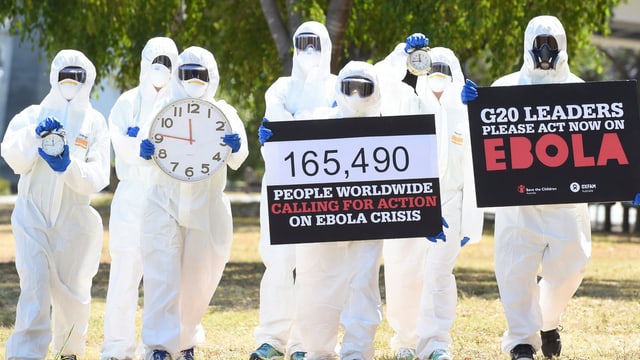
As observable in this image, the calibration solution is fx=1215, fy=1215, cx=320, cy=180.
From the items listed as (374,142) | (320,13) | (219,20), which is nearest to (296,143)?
(374,142)

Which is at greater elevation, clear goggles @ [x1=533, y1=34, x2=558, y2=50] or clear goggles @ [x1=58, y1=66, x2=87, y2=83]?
clear goggles @ [x1=533, y1=34, x2=558, y2=50]

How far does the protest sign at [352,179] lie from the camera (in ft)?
27.0

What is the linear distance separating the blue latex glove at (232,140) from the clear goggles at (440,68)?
1.72 meters

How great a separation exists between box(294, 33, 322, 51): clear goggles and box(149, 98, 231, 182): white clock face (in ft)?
3.61

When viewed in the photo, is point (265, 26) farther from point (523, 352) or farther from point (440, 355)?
point (523, 352)

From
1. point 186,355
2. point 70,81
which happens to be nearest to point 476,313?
point 186,355

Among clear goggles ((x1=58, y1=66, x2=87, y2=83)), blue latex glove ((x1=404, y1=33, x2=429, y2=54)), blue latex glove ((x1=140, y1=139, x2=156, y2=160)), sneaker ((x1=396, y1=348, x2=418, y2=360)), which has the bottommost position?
sneaker ((x1=396, y1=348, x2=418, y2=360))

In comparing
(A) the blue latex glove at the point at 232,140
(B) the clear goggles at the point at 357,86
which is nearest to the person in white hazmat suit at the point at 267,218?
(A) the blue latex glove at the point at 232,140

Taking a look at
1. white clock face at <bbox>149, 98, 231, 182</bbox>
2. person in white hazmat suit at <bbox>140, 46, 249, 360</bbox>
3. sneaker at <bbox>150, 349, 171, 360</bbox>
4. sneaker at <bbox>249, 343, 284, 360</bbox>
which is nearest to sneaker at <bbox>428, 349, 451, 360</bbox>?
sneaker at <bbox>249, 343, 284, 360</bbox>

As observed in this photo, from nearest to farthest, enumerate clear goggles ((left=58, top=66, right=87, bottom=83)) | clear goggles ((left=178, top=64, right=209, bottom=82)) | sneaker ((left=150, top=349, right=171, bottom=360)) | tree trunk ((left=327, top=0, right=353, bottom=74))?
sneaker ((left=150, top=349, right=171, bottom=360)) → clear goggles ((left=178, top=64, right=209, bottom=82)) → clear goggles ((left=58, top=66, right=87, bottom=83)) → tree trunk ((left=327, top=0, right=353, bottom=74))

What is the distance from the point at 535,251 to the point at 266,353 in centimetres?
206

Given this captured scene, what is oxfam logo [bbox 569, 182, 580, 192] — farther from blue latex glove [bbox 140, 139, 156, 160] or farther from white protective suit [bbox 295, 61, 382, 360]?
blue latex glove [bbox 140, 139, 156, 160]

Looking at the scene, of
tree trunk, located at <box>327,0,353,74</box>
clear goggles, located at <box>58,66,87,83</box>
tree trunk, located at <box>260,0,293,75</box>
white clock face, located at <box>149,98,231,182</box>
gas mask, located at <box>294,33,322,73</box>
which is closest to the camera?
white clock face, located at <box>149,98,231,182</box>

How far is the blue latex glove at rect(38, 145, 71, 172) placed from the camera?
8.18 meters
